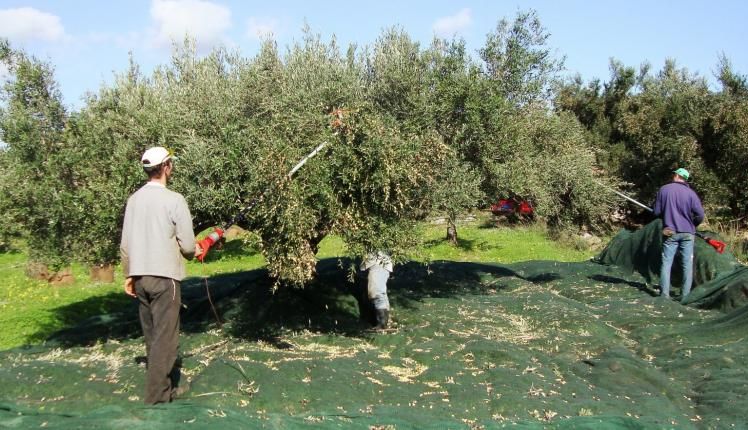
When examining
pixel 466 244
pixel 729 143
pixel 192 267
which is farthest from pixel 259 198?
pixel 729 143

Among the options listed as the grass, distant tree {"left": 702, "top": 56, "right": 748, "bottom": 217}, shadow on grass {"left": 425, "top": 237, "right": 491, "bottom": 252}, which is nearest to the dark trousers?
the grass

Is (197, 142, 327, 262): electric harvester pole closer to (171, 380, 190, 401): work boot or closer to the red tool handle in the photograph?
the red tool handle

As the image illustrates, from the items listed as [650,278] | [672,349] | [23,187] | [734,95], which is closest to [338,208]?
[23,187]

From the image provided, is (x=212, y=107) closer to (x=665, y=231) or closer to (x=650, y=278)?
(x=665, y=231)

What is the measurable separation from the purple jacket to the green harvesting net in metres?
1.14

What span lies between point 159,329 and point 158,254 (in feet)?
2.19

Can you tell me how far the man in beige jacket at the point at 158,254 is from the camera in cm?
603

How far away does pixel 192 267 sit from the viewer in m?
20.8

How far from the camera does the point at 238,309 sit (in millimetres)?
10195

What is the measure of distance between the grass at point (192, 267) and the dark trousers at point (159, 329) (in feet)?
9.74

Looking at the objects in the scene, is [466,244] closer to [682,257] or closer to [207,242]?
[682,257]

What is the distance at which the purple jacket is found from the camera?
39.8 ft

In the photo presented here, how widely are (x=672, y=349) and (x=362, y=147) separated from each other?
15.8ft

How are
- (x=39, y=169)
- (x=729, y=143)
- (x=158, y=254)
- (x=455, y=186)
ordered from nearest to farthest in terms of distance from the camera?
(x=158, y=254) < (x=39, y=169) < (x=455, y=186) < (x=729, y=143)
